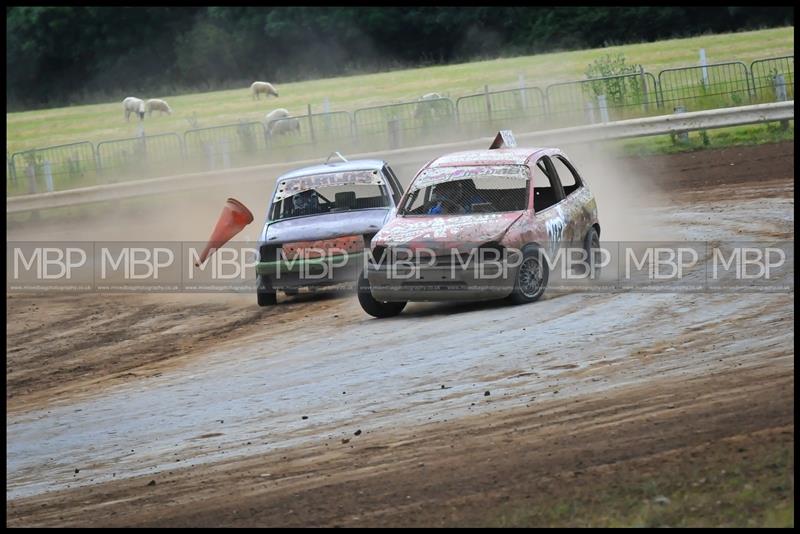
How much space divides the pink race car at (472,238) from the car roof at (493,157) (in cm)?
1

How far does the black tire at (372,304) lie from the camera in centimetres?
1359

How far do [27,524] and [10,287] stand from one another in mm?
12874

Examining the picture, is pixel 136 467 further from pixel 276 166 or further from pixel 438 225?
pixel 276 166

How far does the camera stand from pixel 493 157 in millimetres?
14516

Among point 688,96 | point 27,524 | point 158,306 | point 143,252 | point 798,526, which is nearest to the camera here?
point 798,526

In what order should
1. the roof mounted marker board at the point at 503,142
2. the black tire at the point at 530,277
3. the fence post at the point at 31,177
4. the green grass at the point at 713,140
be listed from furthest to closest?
the fence post at the point at 31,177 → the green grass at the point at 713,140 → the roof mounted marker board at the point at 503,142 → the black tire at the point at 530,277

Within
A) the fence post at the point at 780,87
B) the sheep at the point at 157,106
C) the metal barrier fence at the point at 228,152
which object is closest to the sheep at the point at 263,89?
the sheep at the point at 157,106

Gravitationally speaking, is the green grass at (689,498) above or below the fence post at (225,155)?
below

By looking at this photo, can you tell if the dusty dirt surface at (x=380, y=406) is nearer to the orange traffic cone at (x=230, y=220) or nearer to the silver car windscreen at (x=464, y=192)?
the silver car windscreen at (x=464, y=192)

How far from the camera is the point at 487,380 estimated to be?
34.5 ft

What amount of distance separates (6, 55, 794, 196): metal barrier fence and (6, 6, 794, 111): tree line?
21763 mm

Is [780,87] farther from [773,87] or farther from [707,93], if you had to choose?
[707,93]

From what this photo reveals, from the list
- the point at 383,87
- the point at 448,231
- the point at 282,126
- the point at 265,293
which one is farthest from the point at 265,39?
the point at 448,231

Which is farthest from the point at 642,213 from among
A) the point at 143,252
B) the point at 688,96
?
the point at 688,96
